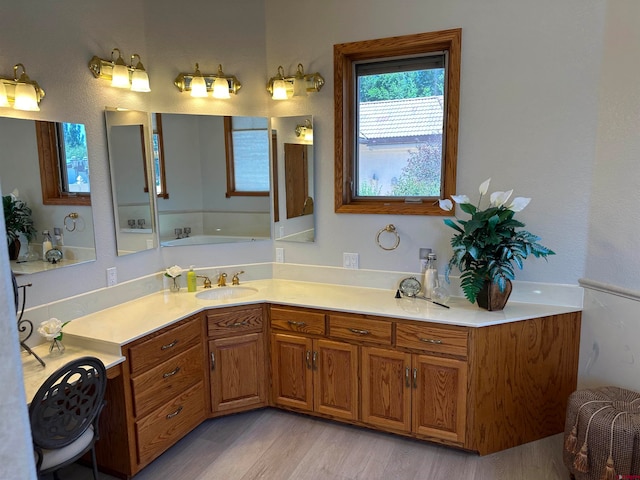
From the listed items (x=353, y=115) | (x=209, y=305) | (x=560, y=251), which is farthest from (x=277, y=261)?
(x=560, y=251)

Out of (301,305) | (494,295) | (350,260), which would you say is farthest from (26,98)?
(494,295)

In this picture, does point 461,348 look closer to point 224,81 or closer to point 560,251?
point 560,251

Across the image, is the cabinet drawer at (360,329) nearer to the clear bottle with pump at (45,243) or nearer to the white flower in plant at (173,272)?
the white flower in plant at (173,272)

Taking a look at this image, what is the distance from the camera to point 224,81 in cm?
296

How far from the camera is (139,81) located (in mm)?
2701

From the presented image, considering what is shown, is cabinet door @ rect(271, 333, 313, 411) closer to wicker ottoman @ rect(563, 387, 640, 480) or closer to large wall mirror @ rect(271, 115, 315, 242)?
large wall mirror @ rect(271, 115, 315, 242)

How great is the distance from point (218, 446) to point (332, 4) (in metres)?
2.91

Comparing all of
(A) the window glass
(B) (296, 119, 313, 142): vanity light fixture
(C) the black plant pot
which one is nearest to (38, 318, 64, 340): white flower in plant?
Result: (B) (296, 119, 313, 142): vanity light fixture

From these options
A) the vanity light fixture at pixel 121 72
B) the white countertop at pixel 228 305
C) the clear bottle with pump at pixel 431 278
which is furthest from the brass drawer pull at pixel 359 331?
the vanity light fixture at pixel 121 72

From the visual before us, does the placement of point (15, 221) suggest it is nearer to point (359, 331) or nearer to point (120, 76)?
point (120, 76)

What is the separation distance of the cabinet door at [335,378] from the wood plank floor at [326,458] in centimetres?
16

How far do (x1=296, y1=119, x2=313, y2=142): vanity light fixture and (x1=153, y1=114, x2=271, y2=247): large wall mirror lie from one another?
9.9 inches

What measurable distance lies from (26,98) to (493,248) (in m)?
2.57

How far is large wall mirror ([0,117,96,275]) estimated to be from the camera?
2121 millimetres
